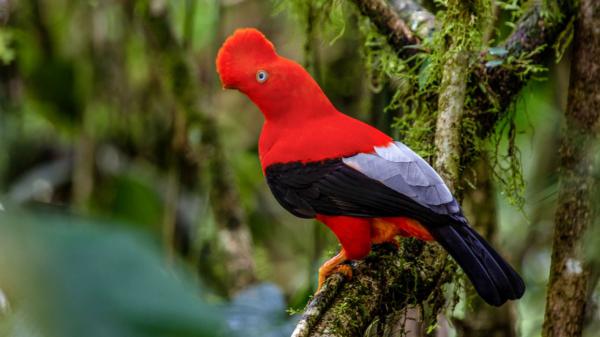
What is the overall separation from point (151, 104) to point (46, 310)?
443cm

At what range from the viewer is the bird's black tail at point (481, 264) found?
192 cm

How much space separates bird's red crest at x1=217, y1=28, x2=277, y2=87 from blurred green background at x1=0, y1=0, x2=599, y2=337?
0.41 metres

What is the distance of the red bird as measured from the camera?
1.98 m

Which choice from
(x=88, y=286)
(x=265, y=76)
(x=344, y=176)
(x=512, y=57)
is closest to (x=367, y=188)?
(x=344, y=176)

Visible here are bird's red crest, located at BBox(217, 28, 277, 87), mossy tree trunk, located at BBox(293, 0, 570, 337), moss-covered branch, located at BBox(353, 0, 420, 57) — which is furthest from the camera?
moss-covered branch, located at BBox(353, 0, 420, 57)

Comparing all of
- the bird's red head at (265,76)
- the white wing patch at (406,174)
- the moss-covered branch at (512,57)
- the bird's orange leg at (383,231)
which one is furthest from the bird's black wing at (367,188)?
the moss-covered branch at (512,57)

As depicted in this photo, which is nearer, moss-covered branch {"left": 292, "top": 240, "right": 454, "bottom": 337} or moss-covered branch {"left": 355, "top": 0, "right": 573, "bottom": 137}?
moss-covered branch {"left": 292, "top": 240, "right": 454, "bottom": 337}

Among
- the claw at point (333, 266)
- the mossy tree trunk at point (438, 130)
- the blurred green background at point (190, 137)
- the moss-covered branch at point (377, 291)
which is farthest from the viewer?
the blurred green background at point (190, 137)

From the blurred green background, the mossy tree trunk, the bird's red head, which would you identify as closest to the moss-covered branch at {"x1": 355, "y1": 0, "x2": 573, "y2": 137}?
the mossy tree trunk

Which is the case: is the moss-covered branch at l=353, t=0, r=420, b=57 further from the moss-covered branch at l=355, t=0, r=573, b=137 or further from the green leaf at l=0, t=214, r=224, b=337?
the green leaf at l=0, t=214, r=224, b=337

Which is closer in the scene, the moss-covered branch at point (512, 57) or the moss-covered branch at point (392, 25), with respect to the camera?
the moss-covered branch at point (512, 57)

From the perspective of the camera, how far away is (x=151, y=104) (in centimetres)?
504

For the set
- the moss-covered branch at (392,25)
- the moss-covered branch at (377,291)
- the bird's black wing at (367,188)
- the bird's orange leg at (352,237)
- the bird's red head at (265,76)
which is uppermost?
the moss-covered branch at (392,25)

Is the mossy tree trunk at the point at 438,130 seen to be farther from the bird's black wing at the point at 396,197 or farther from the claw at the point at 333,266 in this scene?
the bird's black wing at the point at 396,197
